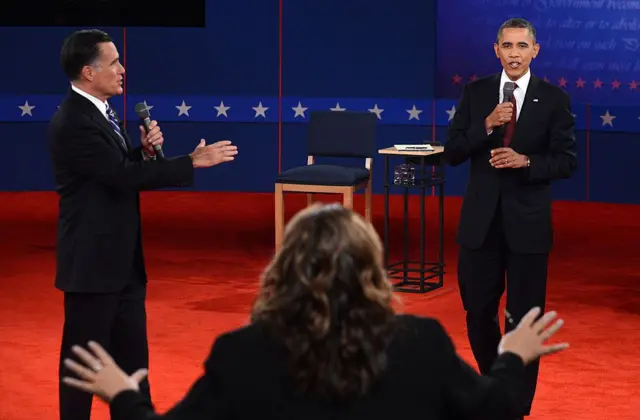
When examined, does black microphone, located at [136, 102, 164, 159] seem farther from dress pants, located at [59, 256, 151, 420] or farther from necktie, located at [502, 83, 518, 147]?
necktie, located at [502, 83, 518, 147]

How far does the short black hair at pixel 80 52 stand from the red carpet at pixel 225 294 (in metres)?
1.52

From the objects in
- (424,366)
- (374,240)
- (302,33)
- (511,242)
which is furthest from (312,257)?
(302,33)

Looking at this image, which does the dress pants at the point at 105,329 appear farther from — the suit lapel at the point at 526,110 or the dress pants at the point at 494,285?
the suit lapel at the point at 526,110

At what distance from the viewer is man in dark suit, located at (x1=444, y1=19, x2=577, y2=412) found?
180 inches

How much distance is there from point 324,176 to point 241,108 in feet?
12.2

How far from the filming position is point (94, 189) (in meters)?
3.97

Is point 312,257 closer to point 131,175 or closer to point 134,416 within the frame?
point 134,416

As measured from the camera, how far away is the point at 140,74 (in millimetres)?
11219

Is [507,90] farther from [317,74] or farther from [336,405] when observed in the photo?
[317,74]

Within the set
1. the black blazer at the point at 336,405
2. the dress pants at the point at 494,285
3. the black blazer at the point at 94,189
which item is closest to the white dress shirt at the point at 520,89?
the dress pants at the point at 494,285

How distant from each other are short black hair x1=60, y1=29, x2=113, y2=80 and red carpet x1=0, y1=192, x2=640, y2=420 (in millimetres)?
1519

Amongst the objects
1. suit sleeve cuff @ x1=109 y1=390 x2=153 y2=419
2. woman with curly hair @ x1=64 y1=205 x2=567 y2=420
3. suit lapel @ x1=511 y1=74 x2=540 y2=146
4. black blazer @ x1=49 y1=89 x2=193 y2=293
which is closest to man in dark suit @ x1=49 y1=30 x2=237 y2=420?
black blazer @ x1=49 y1=89 x2=193 y2=293

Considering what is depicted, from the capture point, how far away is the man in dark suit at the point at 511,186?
4566 mm

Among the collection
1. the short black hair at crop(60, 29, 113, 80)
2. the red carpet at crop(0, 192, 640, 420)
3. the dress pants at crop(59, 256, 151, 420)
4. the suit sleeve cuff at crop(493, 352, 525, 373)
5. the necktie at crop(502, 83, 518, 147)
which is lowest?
the red carpet at crop(0, 192, 640, 420)
